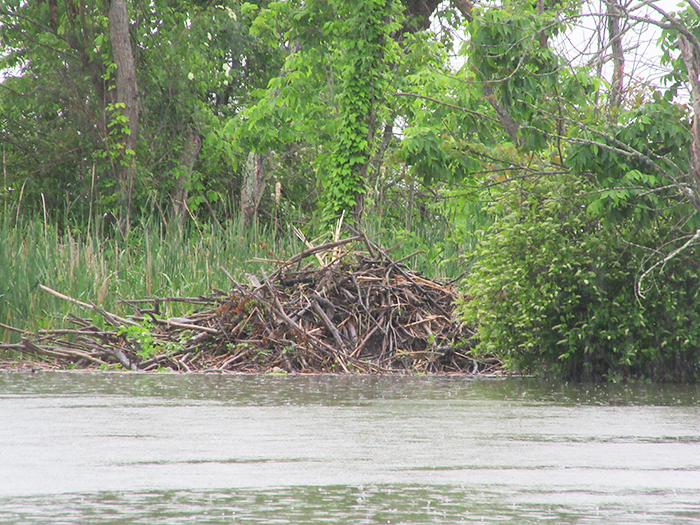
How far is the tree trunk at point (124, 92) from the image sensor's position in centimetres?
1931

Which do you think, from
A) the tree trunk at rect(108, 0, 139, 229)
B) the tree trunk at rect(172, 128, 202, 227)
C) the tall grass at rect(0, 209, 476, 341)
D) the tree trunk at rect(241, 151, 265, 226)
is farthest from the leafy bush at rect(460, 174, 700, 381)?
the tree trunk at rect(172, 128, 202, 227)

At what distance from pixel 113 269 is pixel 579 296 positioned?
580 cm

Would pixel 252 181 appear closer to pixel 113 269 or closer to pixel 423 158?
pixel 113 269

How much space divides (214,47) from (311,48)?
619 centimetres

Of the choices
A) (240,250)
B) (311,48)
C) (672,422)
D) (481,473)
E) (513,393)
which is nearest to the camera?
(481,473)

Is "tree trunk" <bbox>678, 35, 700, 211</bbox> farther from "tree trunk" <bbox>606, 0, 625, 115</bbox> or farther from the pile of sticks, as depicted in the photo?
the pile of sticks

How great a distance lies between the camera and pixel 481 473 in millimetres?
2988

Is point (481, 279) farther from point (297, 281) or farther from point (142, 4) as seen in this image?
point (142, 4)

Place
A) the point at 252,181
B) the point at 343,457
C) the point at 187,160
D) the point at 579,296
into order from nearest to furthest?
the point at 343,457
the point at 579,296
the point at 252,181
the point at 187,160

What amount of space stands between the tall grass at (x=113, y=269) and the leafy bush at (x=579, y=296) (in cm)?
160

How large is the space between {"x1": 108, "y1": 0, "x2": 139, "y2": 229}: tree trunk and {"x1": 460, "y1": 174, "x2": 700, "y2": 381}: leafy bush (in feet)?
44.1

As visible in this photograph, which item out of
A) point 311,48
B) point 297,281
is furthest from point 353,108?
point 297,281

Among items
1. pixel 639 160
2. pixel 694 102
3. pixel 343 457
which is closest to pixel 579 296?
pixel 639 160

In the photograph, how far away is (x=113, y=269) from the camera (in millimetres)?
10430
